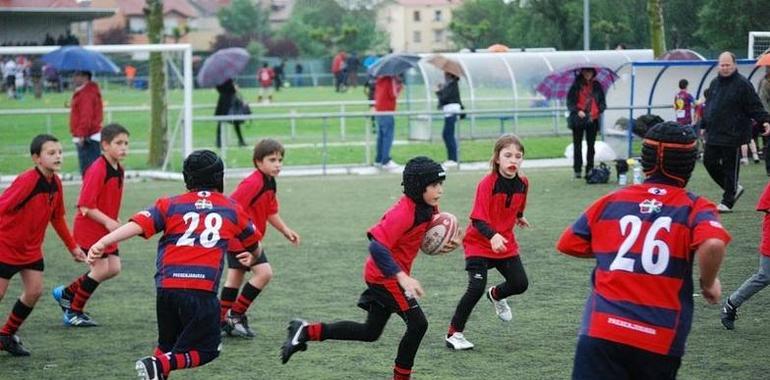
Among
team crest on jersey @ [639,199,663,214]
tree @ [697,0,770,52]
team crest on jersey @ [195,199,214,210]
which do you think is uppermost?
tree @ [697,0,770,52]

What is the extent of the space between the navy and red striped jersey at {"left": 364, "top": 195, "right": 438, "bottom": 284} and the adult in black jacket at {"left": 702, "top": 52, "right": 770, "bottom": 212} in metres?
8.11

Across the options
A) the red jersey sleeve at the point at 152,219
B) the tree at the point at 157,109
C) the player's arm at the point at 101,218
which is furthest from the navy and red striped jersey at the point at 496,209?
the tree at the point at 157,109

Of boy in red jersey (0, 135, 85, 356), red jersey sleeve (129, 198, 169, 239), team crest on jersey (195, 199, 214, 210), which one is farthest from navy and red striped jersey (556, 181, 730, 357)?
boy in red jersey (0, 135, 85, 356)

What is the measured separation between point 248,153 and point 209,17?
9647 centimetres

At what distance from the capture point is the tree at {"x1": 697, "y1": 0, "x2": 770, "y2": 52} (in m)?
24.0

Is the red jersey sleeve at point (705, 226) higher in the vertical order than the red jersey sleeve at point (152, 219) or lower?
higher

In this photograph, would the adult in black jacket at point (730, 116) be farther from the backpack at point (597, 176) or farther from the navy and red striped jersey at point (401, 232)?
the navy and red striped jersey at point (401, 232)

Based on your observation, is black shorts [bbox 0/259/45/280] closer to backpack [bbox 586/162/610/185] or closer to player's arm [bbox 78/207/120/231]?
player's arm [bbox 78/207/120/231]

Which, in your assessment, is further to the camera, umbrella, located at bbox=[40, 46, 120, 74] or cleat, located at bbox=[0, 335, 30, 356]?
umbrella, located at bbox=[40, 46, 120, 74]

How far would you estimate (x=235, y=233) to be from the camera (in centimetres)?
720

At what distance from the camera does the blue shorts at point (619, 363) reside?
5211 millimetres

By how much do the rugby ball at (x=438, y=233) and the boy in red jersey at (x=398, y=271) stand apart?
0.12ft

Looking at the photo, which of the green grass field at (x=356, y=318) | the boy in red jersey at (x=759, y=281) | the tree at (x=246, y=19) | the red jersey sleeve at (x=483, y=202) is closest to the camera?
the green grass field at (x=356, y=318)

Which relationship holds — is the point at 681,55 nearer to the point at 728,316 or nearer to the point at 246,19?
the point at 728,316
